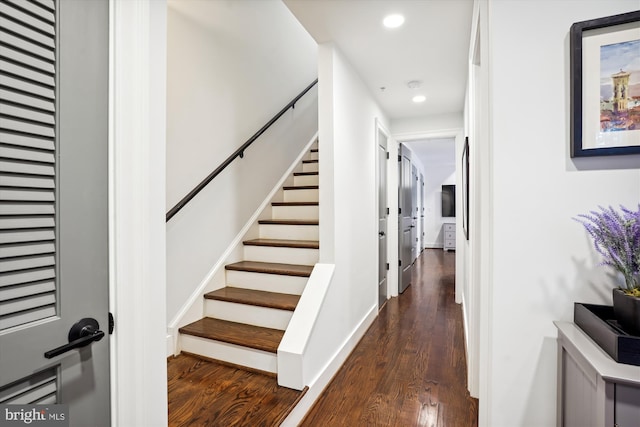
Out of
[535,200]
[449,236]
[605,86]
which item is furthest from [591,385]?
[449,236]

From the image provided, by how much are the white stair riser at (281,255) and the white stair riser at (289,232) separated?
25 centimetres

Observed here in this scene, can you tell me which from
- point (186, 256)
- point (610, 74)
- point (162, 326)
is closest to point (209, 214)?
point (186, 256)

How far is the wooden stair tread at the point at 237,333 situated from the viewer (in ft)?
6.49

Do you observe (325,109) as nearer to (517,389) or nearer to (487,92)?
(487,92)

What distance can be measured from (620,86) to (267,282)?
229cm

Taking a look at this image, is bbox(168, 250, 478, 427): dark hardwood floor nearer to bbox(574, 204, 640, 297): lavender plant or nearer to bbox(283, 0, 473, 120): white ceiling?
bbox(574, 204, 640, 297): lavender plant

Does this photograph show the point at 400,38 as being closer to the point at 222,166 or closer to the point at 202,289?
the point at 222,166

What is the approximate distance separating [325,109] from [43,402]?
6.89 ft

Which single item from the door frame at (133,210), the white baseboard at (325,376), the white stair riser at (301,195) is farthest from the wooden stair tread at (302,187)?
the door frame at (133,210)

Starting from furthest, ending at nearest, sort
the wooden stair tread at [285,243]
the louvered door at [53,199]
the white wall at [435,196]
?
1. the white wall at [435,196]
2. the wooden stair tread at [285,243]
3. the louvered door at [53,199]

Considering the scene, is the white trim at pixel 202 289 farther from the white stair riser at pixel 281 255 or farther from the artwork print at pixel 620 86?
the artwork print at pixel 620 86

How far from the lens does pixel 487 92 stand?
4.69 ft

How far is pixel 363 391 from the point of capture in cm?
208

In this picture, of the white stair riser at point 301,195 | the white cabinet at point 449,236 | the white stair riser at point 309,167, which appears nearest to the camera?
the white stair riser at point 301,195
